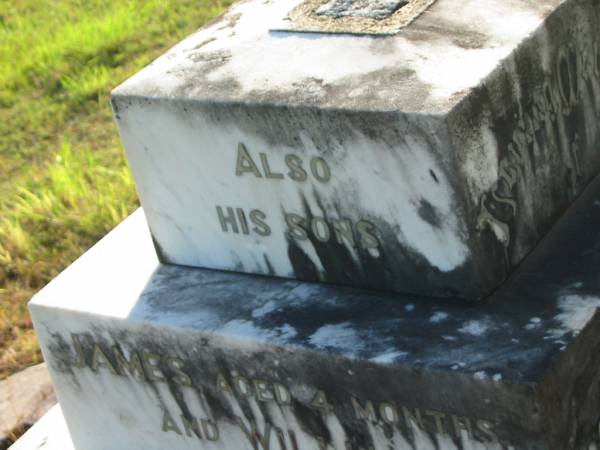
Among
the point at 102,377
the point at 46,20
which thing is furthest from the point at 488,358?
the point at 46,20

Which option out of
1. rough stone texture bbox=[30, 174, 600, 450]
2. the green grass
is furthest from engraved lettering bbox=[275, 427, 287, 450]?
the green grass

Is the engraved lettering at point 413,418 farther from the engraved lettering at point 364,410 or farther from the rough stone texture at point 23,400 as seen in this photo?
the rough stone texture at point 23,400

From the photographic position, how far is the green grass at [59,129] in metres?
3.88

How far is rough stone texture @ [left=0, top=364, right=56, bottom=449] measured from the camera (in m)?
3.30

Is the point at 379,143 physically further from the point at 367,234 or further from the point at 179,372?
the point at 179,372

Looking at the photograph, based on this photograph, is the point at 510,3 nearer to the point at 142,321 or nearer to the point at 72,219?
the point at 142,321

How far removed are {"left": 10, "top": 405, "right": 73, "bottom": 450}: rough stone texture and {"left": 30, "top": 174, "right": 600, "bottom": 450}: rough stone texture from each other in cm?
15

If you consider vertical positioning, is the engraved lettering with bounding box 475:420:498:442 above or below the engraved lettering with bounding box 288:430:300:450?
above

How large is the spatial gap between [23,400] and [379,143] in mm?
1533

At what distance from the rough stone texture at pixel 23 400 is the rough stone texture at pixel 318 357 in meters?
0.39

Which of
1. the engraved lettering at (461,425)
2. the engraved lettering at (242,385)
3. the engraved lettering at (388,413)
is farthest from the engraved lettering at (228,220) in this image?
the engraved lettering at (461,425)

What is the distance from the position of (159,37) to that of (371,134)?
3.30 meters

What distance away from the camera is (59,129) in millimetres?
4859

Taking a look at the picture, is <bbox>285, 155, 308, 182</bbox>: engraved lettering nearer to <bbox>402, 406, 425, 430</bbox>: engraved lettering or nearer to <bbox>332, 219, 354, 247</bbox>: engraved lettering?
<bbox>332, 219, 354, 247</bbox>: engraved lettering
